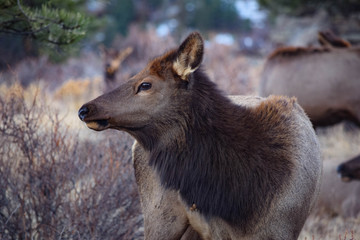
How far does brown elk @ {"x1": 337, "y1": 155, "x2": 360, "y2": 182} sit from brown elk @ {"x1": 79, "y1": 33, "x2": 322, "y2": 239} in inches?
129

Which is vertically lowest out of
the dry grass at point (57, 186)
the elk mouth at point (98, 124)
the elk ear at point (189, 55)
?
the dry grass at point (57, 186)

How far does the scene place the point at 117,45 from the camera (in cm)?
2458

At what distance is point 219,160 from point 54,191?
1.86 m

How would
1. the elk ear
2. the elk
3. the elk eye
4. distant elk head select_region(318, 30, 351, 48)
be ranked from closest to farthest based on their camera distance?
the elk ear
the elk eye
the elk
distant elk head select_region(318, 30, 351, 48)

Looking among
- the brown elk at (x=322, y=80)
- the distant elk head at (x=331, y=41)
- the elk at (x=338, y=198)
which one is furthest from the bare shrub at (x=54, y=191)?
the distant elk head at (x=331, y=41)

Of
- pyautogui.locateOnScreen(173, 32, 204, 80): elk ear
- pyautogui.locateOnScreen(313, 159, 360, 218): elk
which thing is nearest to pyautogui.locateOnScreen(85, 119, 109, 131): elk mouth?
pyautogui.locateOnScreen(173, 32, 204, 80): elk ear

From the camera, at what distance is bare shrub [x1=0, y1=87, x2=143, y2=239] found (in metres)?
4.75

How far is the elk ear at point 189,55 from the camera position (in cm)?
361

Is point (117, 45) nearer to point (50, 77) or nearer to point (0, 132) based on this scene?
point (50, 77)

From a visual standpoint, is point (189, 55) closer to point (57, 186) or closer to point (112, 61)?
point (57, 186)

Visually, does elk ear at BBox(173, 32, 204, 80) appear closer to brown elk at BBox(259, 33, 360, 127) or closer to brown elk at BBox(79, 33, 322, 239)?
brown elk at BBox(79, 33, 322, 239)

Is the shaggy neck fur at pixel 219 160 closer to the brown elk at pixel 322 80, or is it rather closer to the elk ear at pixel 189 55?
the elk ear at pixel 189 55

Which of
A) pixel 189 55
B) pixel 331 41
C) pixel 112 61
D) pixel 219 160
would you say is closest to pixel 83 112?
pixel 189 55

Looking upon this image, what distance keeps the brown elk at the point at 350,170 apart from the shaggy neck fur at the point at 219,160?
353 centimetres
